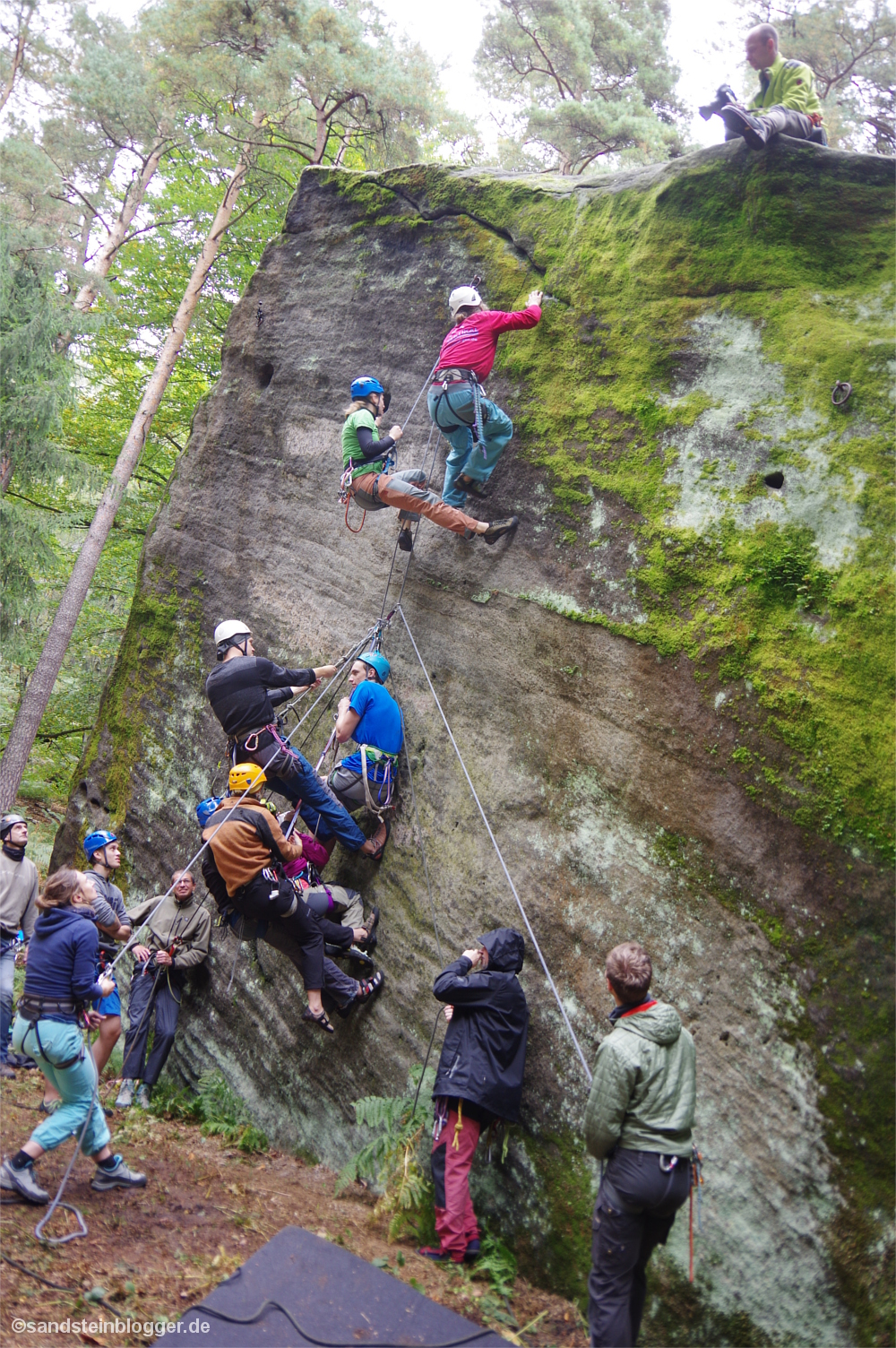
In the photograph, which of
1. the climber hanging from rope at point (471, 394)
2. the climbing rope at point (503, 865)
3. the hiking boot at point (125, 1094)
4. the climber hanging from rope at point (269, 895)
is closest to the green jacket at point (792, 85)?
the climber hanging from rope at point (471, 394)

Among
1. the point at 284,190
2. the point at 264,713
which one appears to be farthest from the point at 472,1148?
the point at 284,190

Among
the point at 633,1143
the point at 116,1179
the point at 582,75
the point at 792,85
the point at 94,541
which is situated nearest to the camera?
the point at 633,1143

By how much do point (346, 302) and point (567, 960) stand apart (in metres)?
6.83

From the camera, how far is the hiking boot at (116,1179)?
514cm

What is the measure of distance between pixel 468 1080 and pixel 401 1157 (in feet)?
3.21

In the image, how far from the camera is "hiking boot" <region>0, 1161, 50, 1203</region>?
473cm

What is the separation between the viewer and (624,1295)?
3607 mm

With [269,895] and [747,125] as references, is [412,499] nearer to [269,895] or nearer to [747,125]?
[269,895]

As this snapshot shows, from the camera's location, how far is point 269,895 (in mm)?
5559

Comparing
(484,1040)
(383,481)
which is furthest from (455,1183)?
(383,481)

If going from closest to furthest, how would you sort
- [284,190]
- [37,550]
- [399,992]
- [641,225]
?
[399,992] → [641,225] → [37,550] → [284,190]

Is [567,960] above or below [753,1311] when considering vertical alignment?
above

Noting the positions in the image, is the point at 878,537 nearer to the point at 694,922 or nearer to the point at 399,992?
the point at 694,922

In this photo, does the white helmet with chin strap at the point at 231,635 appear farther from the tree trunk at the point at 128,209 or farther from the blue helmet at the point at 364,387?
the tree trunk at the point at 128,209
